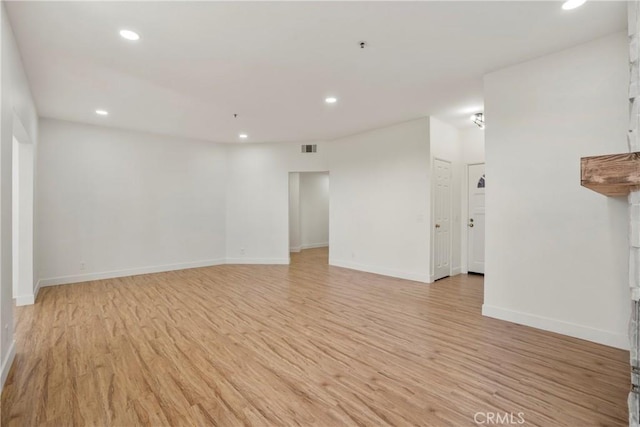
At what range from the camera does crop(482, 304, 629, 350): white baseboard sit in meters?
2.80

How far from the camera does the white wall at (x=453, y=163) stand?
5.56 meters

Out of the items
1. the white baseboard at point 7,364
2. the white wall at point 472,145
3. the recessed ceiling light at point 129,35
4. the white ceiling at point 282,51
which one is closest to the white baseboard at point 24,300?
the white baseboard at point 7,364

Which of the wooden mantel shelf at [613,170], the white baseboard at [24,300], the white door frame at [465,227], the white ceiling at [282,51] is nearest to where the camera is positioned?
the wooden mantel shelf at [613,170]

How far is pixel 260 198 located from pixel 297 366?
5.30 m

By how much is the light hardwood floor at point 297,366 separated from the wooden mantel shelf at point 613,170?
1479 millimetres

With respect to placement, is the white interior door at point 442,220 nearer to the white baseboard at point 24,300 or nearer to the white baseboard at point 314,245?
the white baseboard at point 314,245

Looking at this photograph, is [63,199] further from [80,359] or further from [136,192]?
[80,359]

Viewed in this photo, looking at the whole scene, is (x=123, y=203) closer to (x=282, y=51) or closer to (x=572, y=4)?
(x=282, y=51)

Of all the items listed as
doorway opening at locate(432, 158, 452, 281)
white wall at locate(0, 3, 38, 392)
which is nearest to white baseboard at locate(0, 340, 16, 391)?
white wall at locate(0, 3, 38, 392)

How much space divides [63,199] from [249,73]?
440 cm

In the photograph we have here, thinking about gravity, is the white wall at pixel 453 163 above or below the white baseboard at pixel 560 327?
above

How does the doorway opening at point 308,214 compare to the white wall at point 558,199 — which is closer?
the white wall at point 558,199

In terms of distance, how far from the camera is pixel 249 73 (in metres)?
3.52

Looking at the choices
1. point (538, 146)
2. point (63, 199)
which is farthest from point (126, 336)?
point (538, 146)
